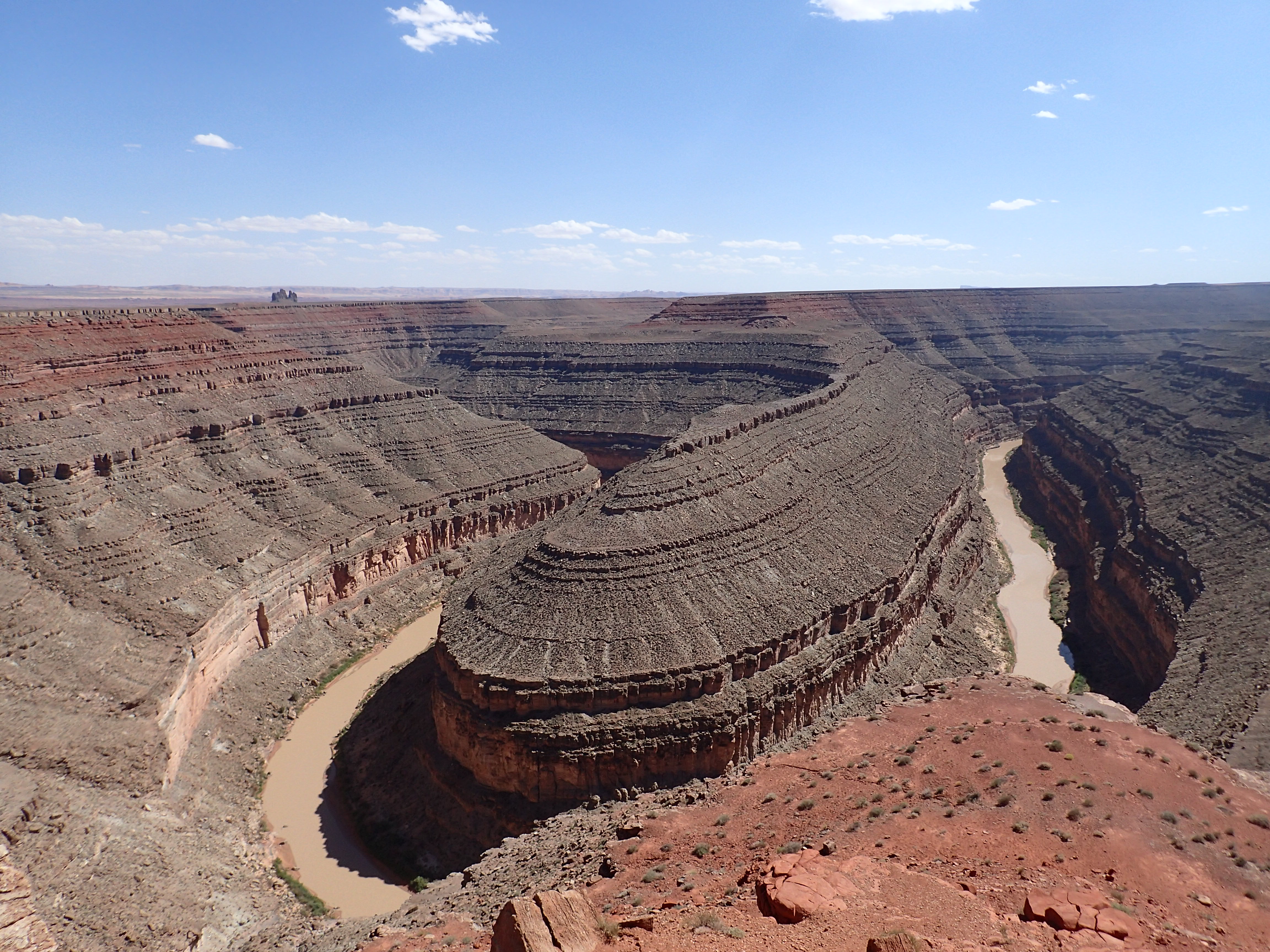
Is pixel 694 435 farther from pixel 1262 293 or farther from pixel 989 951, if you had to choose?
pixel 1262 293

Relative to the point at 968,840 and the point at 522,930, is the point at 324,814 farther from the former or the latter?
the point at 968,840

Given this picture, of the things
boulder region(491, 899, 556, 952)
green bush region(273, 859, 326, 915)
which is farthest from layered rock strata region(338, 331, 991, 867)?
boulder region(491, 899, 556, 952)

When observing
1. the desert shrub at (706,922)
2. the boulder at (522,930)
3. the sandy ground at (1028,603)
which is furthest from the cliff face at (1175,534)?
the boulder at (522,930)

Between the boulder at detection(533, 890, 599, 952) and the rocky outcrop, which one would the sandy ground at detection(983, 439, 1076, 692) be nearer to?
the rocky outcrop

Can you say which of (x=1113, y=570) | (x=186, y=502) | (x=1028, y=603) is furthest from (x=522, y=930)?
(x=1113, y=570)

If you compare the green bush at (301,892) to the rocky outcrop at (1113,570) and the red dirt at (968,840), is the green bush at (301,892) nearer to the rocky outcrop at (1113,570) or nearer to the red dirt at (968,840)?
the red dirt at (968,840)

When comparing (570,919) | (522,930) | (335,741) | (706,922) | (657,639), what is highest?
(522,930)

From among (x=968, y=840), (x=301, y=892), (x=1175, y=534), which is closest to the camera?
(x=968, y=840)
